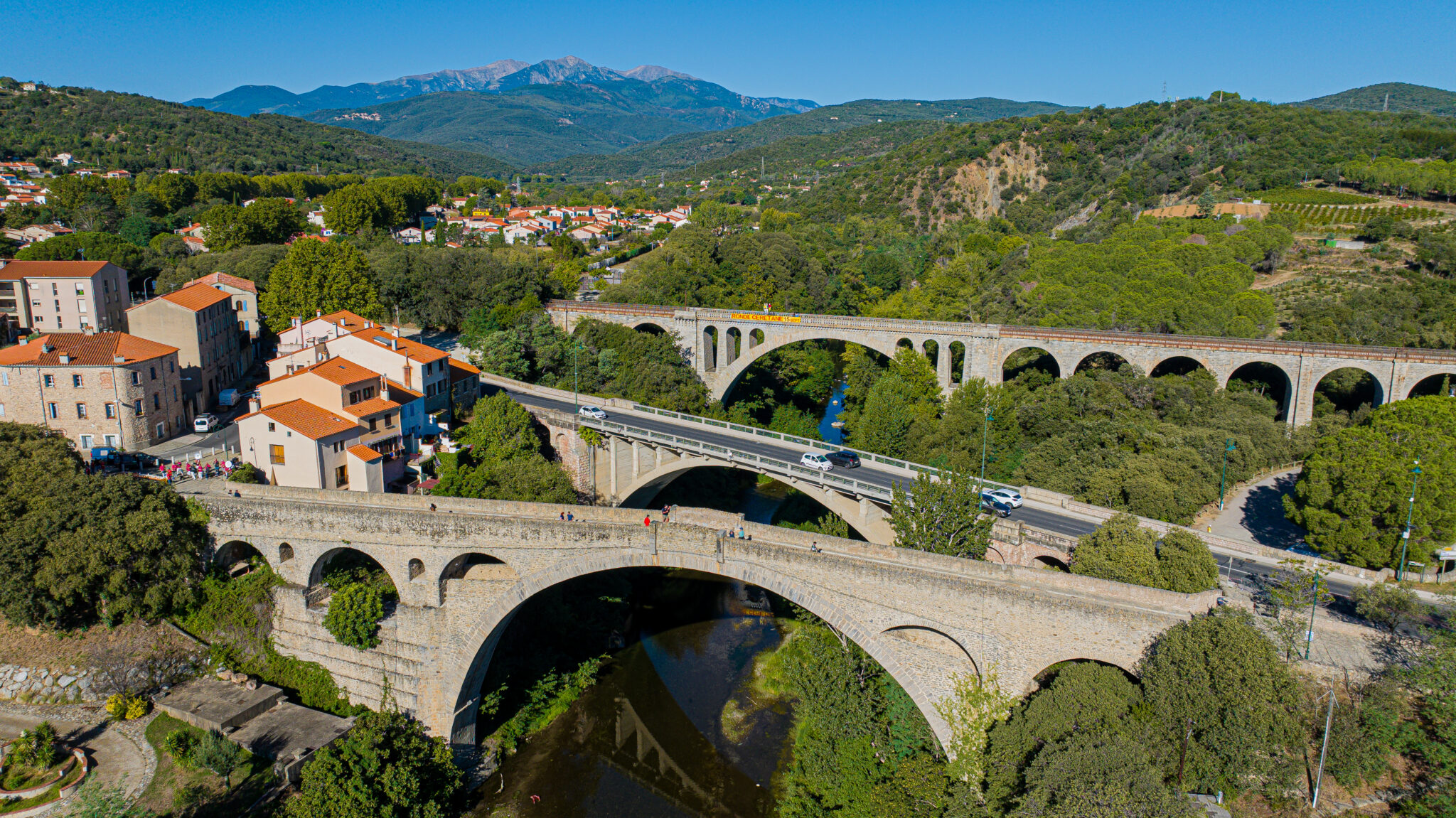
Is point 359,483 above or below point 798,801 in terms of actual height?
above

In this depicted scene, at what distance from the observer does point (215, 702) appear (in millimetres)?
27375

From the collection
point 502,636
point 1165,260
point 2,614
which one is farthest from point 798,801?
point 1165,260

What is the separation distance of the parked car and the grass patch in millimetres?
24799

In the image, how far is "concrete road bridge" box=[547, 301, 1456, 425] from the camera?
4409 cm

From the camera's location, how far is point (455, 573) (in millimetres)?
28641

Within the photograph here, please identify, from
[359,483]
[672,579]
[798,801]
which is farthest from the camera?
[672,579]

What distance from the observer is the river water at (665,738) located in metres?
27.0

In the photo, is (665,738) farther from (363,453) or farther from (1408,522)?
(1408,522)

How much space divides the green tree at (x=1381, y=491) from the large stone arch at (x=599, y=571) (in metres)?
16.9

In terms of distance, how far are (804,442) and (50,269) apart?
41243 mm

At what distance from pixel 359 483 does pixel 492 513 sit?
30.7 feet

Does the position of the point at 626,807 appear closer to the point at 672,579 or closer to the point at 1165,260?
the point at 672,579

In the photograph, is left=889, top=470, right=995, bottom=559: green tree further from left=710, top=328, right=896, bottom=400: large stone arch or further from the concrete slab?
left=710, top=328, right=896, bottom=400: large stone arch

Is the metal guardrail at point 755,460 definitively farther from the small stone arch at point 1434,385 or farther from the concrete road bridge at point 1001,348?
the small stone arch at point 1434,385
